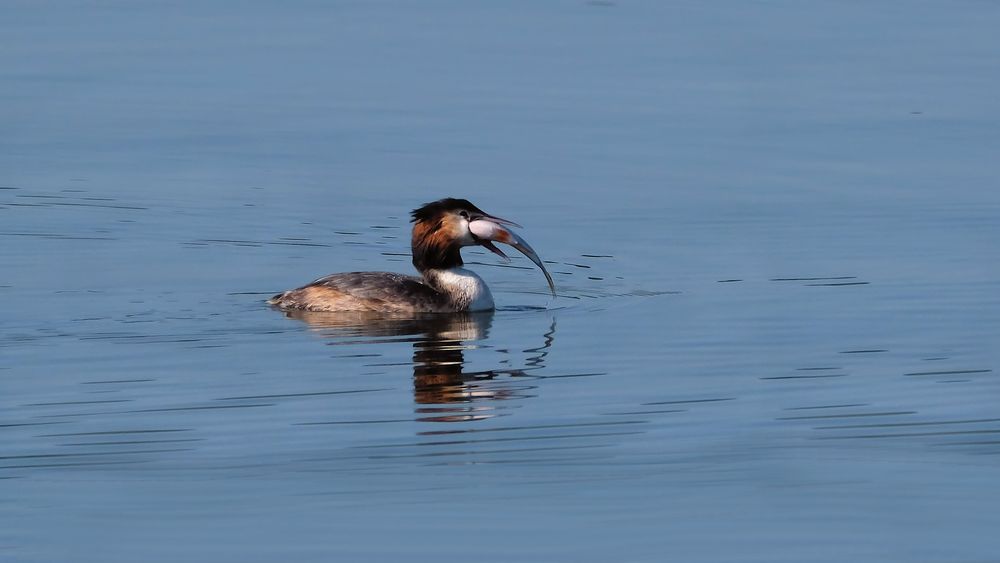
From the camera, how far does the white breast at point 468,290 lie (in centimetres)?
1909

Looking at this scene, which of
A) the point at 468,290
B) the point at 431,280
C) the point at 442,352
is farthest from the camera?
the point at 431,280

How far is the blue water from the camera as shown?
37.9ft

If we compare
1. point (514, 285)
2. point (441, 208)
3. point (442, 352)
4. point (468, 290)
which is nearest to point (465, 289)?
point (468, 290)

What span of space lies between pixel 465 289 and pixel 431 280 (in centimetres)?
54

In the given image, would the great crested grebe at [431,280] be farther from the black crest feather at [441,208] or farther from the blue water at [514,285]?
the blue water at [514,285]

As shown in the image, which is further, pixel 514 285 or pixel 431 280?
pixel 514 285

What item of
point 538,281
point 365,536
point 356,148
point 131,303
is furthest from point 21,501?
point 356,148

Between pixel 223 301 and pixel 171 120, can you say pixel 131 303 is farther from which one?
pixel 171 120

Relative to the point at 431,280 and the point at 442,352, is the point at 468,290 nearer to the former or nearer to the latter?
the point at 431,280

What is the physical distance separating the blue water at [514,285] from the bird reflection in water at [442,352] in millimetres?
63

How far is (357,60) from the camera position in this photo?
33312 millimetres

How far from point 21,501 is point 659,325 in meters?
7.34

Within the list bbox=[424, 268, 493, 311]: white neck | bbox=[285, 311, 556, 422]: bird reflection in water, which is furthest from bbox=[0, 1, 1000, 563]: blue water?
bbox=[424, 268, 493, 311]: white neck

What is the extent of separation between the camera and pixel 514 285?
20.8 metres
